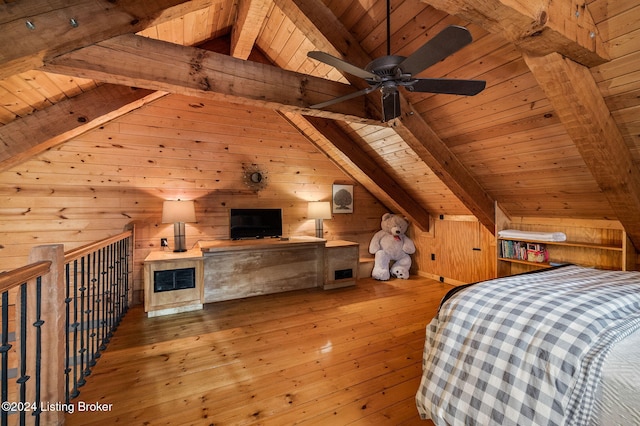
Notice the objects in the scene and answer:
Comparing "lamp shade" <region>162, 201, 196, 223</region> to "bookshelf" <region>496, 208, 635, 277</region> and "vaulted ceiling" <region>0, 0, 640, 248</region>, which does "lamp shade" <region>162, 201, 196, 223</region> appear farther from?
"bookshelf" <region>496, 208, 635, 277</region>

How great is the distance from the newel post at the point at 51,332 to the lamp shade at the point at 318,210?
10.0ft

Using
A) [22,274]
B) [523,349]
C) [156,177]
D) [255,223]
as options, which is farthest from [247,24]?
[523,349]

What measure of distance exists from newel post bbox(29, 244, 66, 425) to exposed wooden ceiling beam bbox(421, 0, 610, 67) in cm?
222

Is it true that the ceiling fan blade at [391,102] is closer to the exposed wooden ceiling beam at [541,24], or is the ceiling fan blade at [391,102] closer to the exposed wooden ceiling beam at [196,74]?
the exposed wooden ceiling beam at [541,24]

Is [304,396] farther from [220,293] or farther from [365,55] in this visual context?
[365,55]

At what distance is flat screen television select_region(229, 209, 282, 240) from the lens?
13.3ft

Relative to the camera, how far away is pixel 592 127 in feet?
6.51

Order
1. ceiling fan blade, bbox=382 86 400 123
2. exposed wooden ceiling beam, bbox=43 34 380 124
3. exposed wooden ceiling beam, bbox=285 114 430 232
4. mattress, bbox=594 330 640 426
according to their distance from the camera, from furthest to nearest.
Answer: exposed wooden ceiling beam, bbox=285 114 430 232, exposed wooden ceiling beam, bbox=43 34 380 124, ceiling fan blade, bbox=382 86 400 123, mattress, bbox=594 330 640 426

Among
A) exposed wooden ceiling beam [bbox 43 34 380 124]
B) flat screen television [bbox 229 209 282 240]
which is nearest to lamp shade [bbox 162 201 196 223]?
flat screen television [bbox 229 209 282 240]

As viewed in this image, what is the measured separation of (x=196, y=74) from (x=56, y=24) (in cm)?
89

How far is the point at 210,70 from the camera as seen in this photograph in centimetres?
222

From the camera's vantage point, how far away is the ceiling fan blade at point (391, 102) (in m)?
1.73

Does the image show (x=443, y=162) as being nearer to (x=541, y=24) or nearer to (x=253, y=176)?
(x=541, y=24)

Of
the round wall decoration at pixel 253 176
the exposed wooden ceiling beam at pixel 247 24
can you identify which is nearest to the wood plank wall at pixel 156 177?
the round wall decoration at pixel 253 176
